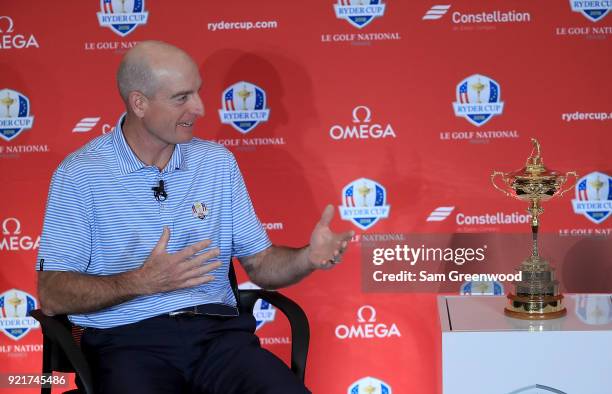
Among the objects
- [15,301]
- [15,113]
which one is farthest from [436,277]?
[15,113]

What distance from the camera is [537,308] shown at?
267 centimetres

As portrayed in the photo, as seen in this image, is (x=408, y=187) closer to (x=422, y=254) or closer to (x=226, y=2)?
(x=422, y=254)

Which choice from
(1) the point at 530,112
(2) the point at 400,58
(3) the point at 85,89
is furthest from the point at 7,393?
(1) the point at 530,112

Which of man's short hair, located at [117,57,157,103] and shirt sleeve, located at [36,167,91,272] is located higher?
man's short hair, located at [117,57,157,103]

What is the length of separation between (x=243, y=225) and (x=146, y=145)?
0.42 metres

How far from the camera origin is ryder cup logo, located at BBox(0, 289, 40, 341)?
379 cm

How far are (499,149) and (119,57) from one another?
1.77 meters

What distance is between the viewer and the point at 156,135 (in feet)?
8.59

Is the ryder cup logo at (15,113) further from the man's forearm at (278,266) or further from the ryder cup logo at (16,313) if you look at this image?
the man's forearm at (278,266)

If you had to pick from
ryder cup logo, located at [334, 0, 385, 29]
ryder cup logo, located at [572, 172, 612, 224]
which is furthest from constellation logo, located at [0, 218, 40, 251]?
ryder cup logo, located at [572, 172, 612, 224]

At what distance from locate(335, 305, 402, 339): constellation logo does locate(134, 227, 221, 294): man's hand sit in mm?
1567

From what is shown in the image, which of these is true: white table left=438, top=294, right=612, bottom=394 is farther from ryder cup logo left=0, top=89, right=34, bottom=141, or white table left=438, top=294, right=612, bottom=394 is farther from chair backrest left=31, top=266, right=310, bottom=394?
ryder cup logo left=0, top=89, right=34, bottom=141

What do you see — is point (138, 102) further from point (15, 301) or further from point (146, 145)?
point (15, 301)

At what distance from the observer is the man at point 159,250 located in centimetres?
237
